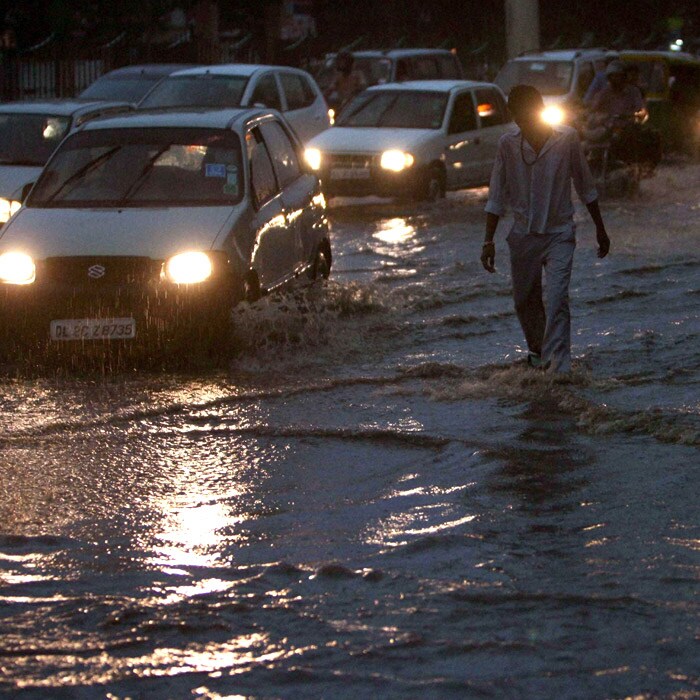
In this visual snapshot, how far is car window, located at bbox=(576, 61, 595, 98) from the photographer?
83.4ft

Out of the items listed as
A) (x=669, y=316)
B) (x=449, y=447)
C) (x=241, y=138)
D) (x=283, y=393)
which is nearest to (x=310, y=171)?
(x=241, y=138)

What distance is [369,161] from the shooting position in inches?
790

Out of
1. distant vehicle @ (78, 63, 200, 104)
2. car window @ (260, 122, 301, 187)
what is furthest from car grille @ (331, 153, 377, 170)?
car window @ (260, 122, 301, 187)

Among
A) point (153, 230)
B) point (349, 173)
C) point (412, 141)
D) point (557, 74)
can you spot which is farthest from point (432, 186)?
point (153, 230)

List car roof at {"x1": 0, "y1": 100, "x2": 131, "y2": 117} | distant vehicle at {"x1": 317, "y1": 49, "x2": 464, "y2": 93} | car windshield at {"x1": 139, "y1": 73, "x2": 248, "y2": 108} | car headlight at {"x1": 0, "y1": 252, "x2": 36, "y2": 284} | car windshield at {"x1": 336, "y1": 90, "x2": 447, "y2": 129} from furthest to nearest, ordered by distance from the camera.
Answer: distant vehicle at {"x1": 317, "y1": 49, "x2": 464, "y2": 93}, car windshield at {"x1": 336, "y1": 90, "x2": 447, "y2": 129}, car windshield at {"x1": 139, "y1": 73, "x2": 248, "y2": 108}, car roof at {"x1": 0, "y1": 100, "x2": 131, "y2": 117}, car headlight at {"x1": 0, "y1": 252, "x2": 36, "y2": 284}

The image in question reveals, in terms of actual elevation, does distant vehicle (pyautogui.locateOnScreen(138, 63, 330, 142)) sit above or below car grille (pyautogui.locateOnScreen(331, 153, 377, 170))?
above

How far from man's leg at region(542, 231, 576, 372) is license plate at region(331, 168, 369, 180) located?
35.7 feet

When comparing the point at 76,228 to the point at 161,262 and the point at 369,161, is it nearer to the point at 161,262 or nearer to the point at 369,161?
the point at 161,262

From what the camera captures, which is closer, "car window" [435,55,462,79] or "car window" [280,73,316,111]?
"car window" [280,73,316,111]

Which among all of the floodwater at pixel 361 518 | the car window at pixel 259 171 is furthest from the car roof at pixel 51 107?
the floodwater at pixel 361 518

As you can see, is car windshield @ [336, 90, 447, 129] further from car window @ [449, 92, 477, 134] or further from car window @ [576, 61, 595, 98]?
car window @ [576, 61, 595, 98]

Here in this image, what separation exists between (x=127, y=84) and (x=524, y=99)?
15.8 meters

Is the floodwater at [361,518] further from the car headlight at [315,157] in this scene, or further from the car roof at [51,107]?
the car headlight at [315,157]

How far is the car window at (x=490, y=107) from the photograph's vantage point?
21953 mm
